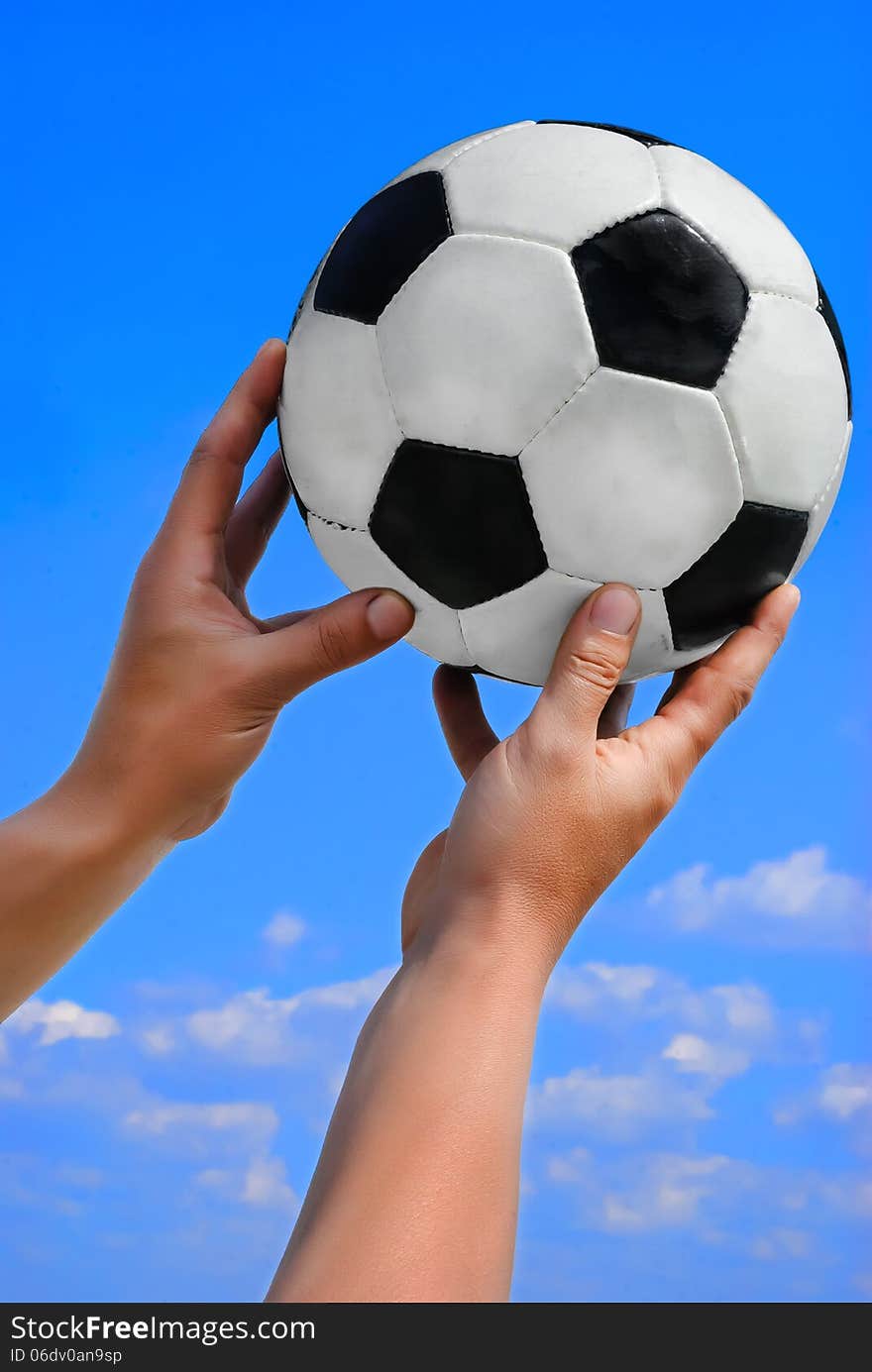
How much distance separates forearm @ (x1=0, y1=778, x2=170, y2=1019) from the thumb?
60cm

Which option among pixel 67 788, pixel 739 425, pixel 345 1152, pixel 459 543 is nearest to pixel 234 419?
pixel 459 543

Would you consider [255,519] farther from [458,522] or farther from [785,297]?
[785,297]

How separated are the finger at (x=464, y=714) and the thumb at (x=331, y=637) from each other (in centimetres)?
72

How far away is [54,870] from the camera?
10.3 ft

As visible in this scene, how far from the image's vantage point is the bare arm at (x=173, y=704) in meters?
3.02

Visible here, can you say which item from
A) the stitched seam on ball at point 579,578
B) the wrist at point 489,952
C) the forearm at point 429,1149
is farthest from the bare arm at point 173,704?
the forearm at point 429,1149

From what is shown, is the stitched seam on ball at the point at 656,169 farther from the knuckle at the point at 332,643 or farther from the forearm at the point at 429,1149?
the forearm at the point at 429,1149

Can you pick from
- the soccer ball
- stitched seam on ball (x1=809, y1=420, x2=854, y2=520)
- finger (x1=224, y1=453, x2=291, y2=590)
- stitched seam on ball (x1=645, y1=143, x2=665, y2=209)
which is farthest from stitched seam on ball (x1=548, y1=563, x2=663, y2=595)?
finger (x1=224, y1=453, x2=291, y2=590)

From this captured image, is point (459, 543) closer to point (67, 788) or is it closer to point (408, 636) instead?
point (408, 636)

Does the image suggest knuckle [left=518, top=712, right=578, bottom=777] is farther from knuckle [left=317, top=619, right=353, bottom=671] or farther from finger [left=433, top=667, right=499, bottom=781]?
finger [left=433, top=667, right=499, bottom=781]

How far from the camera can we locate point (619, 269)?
2.69 metres

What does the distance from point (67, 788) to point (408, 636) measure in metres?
0.99

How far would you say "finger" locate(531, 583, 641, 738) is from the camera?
267cm

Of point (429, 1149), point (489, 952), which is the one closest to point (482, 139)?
point (489, 952)
